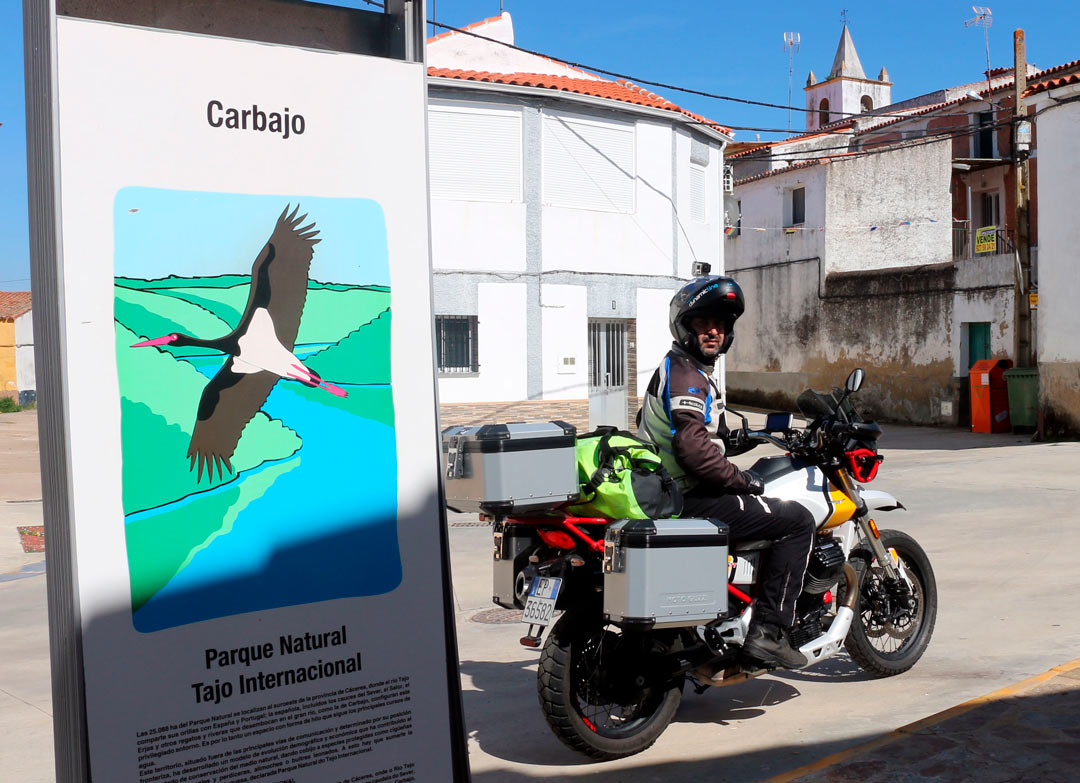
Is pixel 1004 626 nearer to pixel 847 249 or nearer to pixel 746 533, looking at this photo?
pixel 746 533

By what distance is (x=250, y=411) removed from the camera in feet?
9.89

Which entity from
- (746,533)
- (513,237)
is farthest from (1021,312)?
(746,533)

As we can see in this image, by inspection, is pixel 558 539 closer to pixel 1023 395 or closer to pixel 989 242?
pixel 1023 395

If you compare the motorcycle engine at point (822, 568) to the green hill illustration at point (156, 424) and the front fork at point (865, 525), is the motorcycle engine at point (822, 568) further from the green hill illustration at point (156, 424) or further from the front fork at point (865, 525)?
the green hill illustration at point (156, 424)

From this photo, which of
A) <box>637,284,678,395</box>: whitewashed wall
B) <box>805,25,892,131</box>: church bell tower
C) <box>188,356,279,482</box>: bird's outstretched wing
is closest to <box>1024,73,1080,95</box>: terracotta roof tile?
<box>637,284,678,395</box>: whitewashed wall

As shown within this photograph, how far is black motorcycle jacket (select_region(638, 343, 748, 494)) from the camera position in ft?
15.6

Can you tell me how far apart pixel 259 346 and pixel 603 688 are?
7.74ft

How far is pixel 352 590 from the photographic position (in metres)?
3.15

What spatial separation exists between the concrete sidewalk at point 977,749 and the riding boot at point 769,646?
0.53m

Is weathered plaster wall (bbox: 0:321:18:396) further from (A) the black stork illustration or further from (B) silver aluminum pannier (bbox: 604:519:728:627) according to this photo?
(A) the black stork illustration

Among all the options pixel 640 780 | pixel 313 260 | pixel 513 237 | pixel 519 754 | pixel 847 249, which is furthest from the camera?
pixel 847 249

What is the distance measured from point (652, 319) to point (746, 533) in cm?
1597

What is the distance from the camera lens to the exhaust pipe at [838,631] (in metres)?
5.15

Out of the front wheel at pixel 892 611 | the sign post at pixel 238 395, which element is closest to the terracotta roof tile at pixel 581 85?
the front wheel at pixel 892 611
